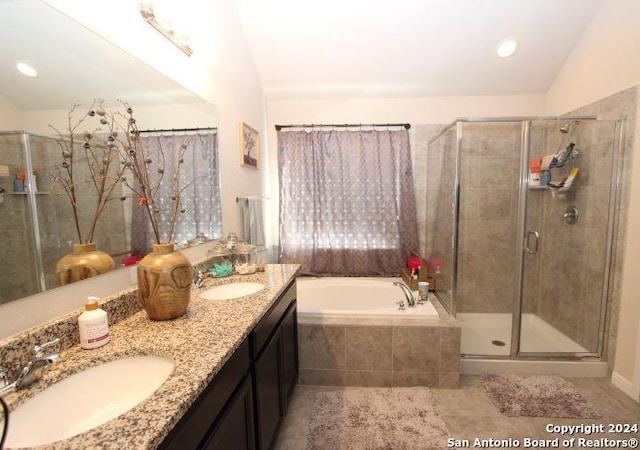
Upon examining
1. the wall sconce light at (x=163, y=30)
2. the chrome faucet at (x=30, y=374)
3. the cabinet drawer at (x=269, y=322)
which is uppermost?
the wall sconce light at (x=163, y=30)

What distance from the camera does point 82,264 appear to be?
1.02m

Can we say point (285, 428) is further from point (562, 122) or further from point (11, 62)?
Result: point (562, 122)

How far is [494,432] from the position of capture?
66.1 inches

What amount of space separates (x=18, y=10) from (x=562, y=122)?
3.10m

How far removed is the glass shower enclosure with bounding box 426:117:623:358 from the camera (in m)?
2.22

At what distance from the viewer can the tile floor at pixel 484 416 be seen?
1650 mm

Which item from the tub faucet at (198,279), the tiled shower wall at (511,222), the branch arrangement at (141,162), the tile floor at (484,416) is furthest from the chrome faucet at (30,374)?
the tiled shower wall at (511,222)

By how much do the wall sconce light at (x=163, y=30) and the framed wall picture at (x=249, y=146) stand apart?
763 millimetres

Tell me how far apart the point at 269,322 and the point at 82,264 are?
0.74 metres

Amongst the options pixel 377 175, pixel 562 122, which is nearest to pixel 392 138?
pixel 377 175

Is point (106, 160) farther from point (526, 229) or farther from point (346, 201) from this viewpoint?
point (526, 229)

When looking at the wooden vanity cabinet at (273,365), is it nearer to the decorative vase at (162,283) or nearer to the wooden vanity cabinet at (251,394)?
the wooden vanity cabinet at (251,394)

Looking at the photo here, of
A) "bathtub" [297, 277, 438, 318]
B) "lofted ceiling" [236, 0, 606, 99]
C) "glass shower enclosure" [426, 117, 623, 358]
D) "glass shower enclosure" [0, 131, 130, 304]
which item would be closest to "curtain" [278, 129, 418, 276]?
"bathtub" [297, 277, 438, 318]

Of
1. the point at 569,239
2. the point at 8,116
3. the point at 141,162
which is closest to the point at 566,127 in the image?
the point at 569,239
